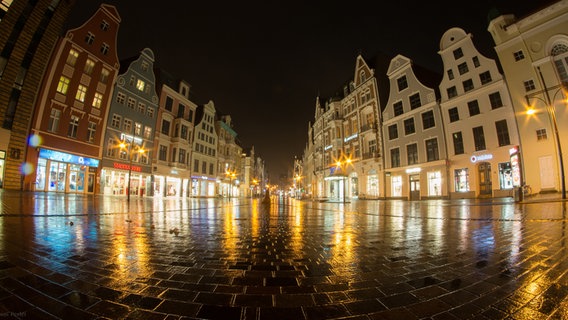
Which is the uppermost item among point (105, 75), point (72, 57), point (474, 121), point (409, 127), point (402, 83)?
point (402, 83)

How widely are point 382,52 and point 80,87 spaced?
39.1m

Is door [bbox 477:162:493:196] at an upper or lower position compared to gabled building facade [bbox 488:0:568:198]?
lower

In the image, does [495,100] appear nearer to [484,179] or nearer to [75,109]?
[484,179]

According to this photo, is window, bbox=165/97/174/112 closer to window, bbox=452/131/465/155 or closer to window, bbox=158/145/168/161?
window, bbox=158/145/168/161

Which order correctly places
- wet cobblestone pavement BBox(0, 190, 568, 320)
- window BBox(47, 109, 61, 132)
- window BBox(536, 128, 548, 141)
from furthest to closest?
window BBox(47, 109, 61, 132), window BBox(536, 128, 548, 141), wet cobblestone pavement BBox(0, 190, 568, 320)

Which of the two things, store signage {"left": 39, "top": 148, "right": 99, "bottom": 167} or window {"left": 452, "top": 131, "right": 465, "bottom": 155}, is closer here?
store signage {"left": 39, "top": 148, "right": 99, "bottom": 167}

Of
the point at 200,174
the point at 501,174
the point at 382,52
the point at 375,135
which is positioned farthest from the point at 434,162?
the point at 200,174

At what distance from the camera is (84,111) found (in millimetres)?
25031

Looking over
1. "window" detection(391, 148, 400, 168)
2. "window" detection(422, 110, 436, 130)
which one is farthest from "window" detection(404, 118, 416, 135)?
"window" detection(391, 148, 400, 168)

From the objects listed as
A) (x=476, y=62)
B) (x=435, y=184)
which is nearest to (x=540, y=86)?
(x=476, y=62)

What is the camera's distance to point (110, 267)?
2.57 m

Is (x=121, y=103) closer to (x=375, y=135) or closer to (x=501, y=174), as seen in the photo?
(x=375, y=135)

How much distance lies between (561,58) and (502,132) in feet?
22.2

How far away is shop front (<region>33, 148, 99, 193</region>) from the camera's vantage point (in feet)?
69.9
